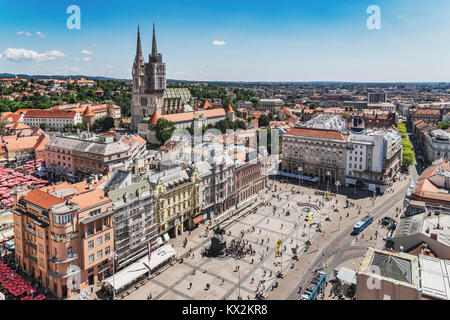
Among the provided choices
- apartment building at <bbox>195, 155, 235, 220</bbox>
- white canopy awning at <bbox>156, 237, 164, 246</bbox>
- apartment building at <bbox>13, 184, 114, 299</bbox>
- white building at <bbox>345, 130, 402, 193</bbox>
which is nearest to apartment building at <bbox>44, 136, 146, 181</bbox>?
apartment building at <bbox>195, 155, 235, 220</bbox>

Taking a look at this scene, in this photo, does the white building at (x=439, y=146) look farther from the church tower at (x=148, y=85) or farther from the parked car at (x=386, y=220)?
the church tower at (x=148, y=85)

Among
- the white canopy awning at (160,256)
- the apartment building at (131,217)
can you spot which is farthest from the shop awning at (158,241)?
the white canopy awning at (160,256)

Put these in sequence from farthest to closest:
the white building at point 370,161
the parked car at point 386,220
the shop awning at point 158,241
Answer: the white building at point 370,161
the parked car at point 386,220
the shop awning at point 158,241

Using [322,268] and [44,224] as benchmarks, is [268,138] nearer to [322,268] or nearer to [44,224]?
[322,268]

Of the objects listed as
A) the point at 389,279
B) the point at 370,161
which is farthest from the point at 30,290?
the point at 370,161

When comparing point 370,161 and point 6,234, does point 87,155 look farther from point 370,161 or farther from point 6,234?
point 370,161

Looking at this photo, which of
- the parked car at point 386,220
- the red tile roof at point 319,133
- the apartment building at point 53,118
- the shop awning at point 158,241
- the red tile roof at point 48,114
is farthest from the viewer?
the apartment building at point 53,118
